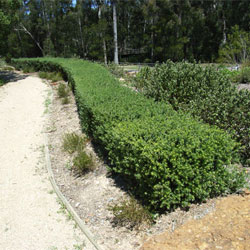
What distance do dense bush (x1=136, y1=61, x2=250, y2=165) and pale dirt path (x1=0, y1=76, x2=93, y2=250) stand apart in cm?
322

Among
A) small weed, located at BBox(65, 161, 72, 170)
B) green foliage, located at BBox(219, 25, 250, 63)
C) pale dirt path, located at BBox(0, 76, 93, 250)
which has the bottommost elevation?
pale dirt path, located at BBox(0, 76, 93, 250)

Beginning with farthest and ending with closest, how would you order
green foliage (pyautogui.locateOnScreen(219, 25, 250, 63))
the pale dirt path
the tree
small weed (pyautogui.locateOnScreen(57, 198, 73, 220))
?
the tree
green foliage (pyautogui.locateOnScreen(219, 25, 250, 63))
small weed (pyautogui.locateOnScreen(57, 198, 73, 220))
the pale dirt path

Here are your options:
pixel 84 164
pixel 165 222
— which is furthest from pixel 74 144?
pixel 165 222

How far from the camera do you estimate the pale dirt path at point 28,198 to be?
3.76m

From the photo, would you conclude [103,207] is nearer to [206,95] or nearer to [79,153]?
[79,153]

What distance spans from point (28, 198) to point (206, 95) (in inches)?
175

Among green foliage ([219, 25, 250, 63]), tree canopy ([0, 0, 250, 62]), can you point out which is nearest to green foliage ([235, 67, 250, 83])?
green foliage ([219, 25, 250, 63])

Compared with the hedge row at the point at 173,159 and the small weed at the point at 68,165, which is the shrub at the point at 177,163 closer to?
the hedge row at the point at 173,159

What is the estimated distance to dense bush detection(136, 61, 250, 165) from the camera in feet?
15.4

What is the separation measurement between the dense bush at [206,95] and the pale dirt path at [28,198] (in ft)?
10.6

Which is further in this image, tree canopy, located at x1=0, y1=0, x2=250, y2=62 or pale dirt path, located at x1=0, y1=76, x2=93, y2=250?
tree canopy, located at x1=0, y1=0, x2=250, y2=62

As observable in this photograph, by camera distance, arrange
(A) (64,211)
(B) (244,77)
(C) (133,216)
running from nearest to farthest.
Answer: (C) (133,216)
(A) (64,211)
(B) (244,77)

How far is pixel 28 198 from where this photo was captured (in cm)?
483

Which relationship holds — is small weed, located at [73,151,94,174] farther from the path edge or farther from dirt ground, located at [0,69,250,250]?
the path edge
